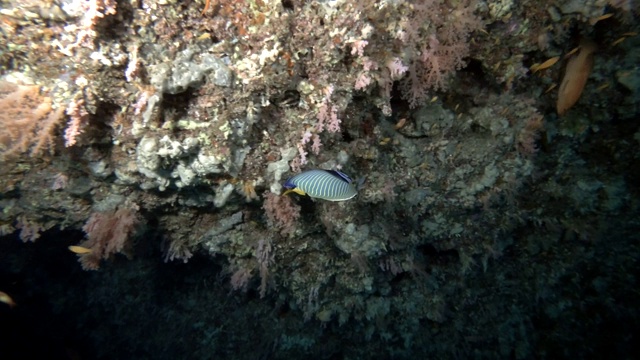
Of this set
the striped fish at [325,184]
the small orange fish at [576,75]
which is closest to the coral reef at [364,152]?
the small orange fish at [576,75]

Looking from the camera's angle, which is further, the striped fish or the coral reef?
the coral reef

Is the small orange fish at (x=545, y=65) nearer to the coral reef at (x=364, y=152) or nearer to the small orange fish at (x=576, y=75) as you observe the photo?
the coral reef at (x=364, y=152)

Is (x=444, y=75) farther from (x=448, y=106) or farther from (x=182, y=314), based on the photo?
(x=182, y=314)

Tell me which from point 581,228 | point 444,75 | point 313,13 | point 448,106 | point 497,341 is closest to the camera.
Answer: point 313,13

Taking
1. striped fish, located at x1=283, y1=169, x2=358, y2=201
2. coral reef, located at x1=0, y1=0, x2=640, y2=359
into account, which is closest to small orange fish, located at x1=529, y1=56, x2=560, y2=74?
coral reef, located at x1=0, y1=0, x2=640, y2=359

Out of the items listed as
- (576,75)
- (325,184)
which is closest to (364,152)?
(325,184)

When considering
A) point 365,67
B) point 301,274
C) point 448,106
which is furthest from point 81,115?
point 448,106

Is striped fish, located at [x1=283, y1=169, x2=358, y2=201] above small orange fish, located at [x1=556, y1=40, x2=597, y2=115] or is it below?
below

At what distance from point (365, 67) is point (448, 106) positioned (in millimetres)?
1113

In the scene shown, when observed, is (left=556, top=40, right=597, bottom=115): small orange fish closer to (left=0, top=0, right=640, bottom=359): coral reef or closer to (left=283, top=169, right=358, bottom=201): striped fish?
(left=0, top=0, right=640, bottom=359): coral reef

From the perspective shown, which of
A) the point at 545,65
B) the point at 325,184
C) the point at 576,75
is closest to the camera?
the point at 325,184

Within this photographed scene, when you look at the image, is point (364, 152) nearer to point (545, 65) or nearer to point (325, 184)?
point (325, 184)

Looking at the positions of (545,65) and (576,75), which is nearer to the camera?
(545,65)

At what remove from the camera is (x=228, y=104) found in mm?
2367
